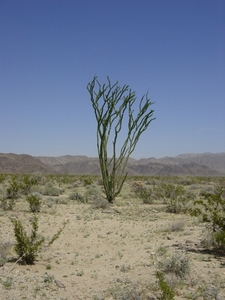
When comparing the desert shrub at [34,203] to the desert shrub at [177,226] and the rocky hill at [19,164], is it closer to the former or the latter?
the desert shrub at [177,226]

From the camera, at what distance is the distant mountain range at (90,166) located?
2667 inches

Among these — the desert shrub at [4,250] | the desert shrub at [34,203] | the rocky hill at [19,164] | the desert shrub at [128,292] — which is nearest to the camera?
the desert shrub at [128,292]

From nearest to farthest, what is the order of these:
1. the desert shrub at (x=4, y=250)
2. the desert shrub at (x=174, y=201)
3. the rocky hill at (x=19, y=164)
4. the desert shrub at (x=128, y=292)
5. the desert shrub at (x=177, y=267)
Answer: the desert shrub at (x=128, y=292)
the desert shrub at (x=177, y=267)
the desert shrub at (x=4, y=250)
the desert shrub at (x=174, y=201)
the rocky hill at (x=19, y=164)

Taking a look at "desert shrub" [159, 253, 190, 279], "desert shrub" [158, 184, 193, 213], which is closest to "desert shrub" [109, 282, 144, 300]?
"desert shrub" [159, 253, 190, 279]

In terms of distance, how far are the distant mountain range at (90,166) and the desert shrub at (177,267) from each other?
127ft

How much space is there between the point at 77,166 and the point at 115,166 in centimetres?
8133

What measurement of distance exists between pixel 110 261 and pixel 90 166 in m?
87.5

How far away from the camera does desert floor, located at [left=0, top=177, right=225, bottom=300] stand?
447 centimetres

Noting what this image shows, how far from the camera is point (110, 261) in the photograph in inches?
238

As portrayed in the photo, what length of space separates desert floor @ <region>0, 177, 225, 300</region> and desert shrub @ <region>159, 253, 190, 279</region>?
0.04 meters

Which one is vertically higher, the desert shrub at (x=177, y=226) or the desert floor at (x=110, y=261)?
the desert shrub at (x=177, y=226)

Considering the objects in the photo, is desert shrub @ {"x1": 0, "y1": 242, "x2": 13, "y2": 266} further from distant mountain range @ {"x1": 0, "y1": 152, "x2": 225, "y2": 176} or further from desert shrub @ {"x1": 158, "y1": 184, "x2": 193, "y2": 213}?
distant mountain range @ {"x1": 0, "y1": 152, "x2": 225, "y2": 176}

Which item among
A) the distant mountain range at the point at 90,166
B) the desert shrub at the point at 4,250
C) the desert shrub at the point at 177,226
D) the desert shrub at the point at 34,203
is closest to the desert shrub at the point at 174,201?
the desert shrub at the point at 177,226

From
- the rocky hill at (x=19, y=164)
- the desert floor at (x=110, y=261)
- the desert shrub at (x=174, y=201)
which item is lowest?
the desert floor at (x=110, y=261)
